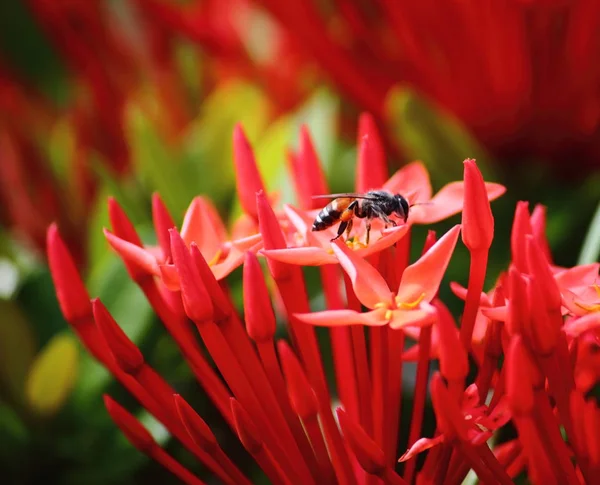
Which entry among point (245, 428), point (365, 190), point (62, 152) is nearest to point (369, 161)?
point (365, 190)

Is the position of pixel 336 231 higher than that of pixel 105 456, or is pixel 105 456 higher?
pixel 336 231

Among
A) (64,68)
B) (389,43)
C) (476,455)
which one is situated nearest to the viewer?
(476,455)

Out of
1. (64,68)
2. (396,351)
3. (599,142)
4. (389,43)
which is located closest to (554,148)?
(599,142)

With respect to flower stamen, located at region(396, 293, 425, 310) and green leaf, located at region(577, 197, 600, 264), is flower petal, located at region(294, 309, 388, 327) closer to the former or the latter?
flower stamen, located at region(396, 293, 425, 310)

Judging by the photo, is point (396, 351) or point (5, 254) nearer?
point (396, 351)

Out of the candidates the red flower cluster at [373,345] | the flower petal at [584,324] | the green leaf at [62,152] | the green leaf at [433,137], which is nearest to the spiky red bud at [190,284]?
the red flower cluster at [373,345]

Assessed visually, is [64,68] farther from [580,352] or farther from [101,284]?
[580,352]

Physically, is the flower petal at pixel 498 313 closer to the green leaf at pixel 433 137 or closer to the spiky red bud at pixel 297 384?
the spiky red bud at pixel 297 384

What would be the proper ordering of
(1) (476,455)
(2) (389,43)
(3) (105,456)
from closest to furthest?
(1) (476,455) → (3) (105,456) → (2) (389,43)
